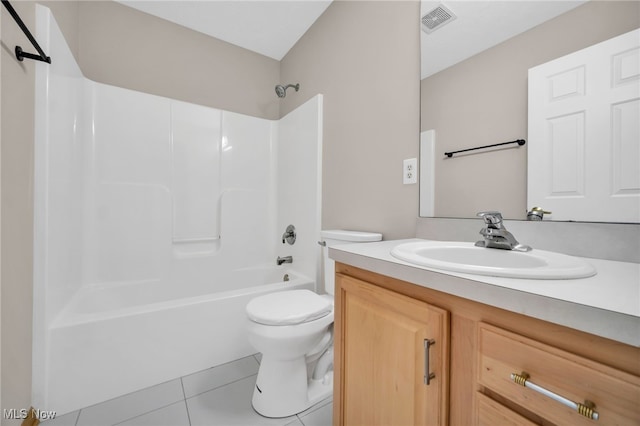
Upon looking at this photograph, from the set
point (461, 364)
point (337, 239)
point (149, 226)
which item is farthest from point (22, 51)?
point (461, 364)

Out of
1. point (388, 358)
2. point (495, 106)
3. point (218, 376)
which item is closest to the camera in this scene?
point (388, 358)

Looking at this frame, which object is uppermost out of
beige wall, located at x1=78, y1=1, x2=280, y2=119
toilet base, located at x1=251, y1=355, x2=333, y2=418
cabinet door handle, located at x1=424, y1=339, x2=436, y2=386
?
beige wall, located at x1=78, y1=1, x2=280, y2=119

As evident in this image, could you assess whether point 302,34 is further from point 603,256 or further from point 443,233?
point 603,256

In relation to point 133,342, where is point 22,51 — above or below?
above

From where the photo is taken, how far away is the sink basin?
1.61ft

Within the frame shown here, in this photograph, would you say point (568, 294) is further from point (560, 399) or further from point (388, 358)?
point (388, 358)

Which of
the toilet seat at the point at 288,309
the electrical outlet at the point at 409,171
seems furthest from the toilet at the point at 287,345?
the electrical outlet at the point at 409,171

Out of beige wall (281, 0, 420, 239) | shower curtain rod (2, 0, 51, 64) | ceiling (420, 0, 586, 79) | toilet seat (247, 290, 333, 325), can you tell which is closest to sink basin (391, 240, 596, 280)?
beige wall (281, 0, 420, 239)

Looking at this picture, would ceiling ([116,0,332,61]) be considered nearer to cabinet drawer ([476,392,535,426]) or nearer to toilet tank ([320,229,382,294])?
toilet tank ([320,229,382,294])

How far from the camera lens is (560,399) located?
0.39 meters

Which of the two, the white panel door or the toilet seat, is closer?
the white panel door

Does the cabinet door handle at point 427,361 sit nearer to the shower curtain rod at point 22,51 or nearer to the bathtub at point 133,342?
the bathtub at point 133,342

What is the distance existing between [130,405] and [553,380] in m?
1.63

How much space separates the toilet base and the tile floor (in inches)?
1.1
